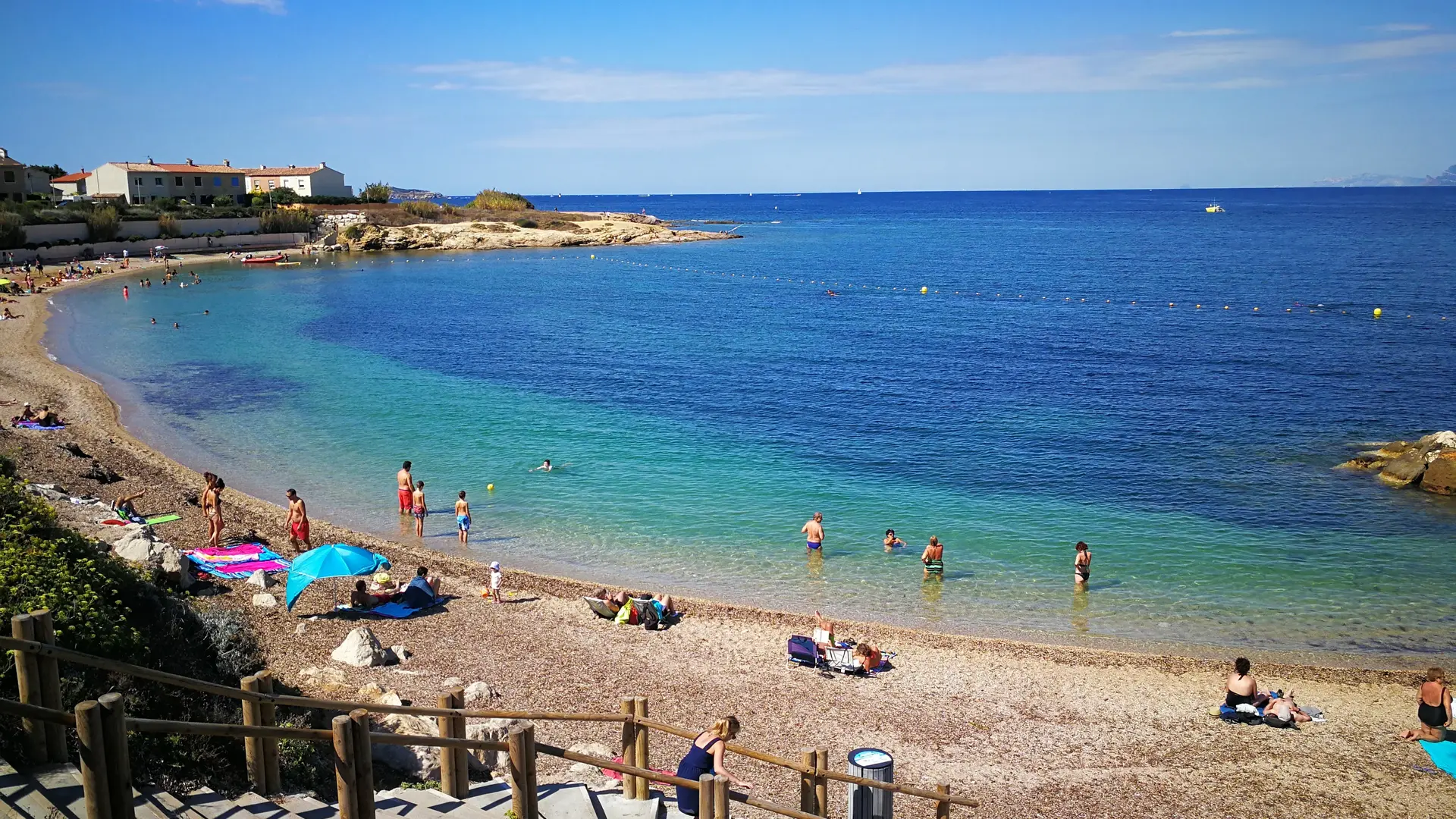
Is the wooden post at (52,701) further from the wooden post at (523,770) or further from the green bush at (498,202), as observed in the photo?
the green bush at (498,202)

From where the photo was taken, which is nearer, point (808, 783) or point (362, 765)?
point (362, 765)

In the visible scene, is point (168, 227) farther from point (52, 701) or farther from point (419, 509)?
point (52, 701)

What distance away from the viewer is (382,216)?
118 meters

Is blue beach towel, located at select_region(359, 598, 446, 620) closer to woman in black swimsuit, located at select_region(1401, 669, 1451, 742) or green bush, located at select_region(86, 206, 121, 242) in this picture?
woman in black swimsuit, located at select_region(1401, 669, 1451, 742)

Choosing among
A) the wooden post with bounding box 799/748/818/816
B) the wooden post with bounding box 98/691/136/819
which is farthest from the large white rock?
the wooden post with bounding box 98/691/136/819

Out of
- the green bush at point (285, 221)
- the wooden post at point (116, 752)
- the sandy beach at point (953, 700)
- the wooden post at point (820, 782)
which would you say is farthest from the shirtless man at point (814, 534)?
the green bush at point (285, 221)

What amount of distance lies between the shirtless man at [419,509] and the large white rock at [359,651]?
8.05 m

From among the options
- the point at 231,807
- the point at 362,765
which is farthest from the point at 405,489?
the point at 362,765

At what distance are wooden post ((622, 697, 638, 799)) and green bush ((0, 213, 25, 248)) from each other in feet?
277

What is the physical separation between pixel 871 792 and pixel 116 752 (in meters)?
6.51

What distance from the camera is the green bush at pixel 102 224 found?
83.5m

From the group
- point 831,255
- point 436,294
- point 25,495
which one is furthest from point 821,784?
point 831,255

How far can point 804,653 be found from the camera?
15.9 meters

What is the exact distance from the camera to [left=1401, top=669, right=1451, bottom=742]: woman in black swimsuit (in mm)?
13727
